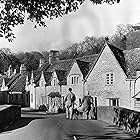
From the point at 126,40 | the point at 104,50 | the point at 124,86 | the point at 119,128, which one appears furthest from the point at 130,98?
the point at 126,40

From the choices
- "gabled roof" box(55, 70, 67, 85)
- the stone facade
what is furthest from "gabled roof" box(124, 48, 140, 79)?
"gabled roof" box(55, 70, 67, 85)

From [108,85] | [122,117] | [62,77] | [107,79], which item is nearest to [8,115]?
[122,117]

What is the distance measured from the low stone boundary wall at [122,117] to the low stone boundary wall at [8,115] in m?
6.32

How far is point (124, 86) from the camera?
36031 millimetres

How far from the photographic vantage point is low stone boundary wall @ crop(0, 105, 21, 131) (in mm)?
19781

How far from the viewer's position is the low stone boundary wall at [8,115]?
19.8 metres

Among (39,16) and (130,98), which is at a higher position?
(39,16)

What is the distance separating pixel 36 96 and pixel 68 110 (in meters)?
34.2

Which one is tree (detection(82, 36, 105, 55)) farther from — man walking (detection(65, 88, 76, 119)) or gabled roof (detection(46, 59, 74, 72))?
man walking (detection(65, 88, 76, 119))

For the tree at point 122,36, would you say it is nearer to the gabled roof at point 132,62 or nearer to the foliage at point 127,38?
the foliage at point 127,38

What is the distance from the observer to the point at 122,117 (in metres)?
18.1

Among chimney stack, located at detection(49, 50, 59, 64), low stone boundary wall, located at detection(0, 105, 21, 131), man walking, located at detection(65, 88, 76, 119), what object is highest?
chimney stack, located at detection(49, 50, 59, 64)

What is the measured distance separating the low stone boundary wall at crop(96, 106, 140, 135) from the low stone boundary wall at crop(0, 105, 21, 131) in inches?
249

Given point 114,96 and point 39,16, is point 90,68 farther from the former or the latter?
point 39,16
